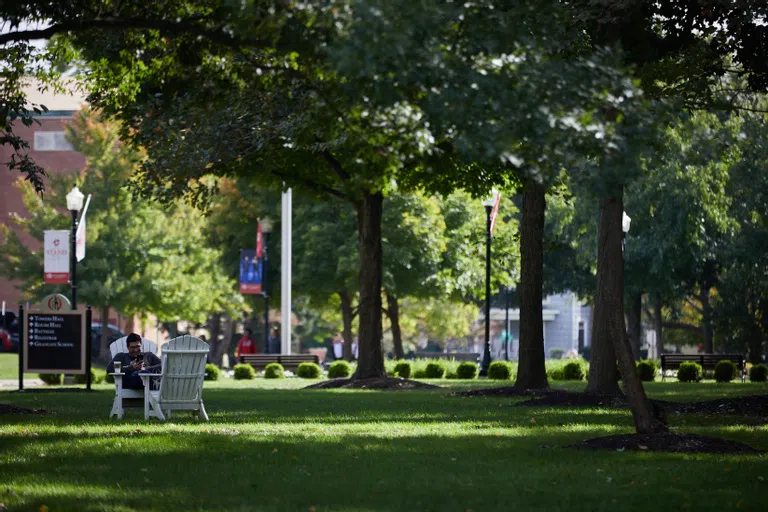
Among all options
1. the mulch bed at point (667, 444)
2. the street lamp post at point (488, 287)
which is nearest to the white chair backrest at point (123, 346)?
the mulch bed at point (667, 444)

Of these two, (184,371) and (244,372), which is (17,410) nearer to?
(184,371)

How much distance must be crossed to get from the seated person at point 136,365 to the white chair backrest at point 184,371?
636mm

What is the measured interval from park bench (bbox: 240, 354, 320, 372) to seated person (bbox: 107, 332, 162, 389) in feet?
67.9

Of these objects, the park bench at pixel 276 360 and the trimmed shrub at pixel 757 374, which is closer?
the trimmed shrub at pixel 757 374

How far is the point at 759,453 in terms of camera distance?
539 inches

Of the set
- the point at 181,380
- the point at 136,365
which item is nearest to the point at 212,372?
the point at 136,365

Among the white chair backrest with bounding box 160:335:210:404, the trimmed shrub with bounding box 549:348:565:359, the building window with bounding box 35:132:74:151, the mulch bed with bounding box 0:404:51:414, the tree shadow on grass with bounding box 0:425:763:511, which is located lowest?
the trimmed shrub with bounding box 549:348:565:359

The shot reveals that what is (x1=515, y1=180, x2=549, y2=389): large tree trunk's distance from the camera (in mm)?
24406

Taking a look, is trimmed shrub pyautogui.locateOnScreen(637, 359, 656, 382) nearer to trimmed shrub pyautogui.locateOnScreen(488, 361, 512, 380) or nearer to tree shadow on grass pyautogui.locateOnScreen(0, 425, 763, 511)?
trimmed shrub pyautogui.locateOnScreen(488, 361, 512, 380)

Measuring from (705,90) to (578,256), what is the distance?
33.1 metres

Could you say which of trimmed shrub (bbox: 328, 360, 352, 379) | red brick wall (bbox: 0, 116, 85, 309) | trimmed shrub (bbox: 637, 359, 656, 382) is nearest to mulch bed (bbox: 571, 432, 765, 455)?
trimmed shrub (bbox: 637, 359, 656, 382)

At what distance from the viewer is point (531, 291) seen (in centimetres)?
2475

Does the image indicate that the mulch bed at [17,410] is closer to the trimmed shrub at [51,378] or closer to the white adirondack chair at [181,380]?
the white adirondack chair at [181,380]

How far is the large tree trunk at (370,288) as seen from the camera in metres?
29.4
